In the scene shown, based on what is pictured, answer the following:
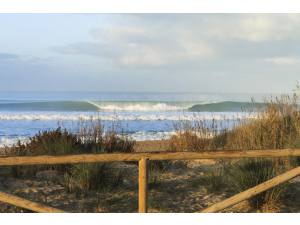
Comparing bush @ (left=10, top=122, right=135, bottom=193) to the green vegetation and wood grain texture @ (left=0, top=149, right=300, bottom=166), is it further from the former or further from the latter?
wood grain texture @ (left=0, top=149, right=300, bottom=166)

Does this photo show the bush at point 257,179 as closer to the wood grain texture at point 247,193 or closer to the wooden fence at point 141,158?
the wood grain texture at point 247,193

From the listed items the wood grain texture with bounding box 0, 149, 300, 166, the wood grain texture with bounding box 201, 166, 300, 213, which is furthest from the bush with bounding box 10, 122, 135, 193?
the wood grain texture with bounding box 201, 166, 300, 213

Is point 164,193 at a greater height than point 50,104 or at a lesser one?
lesser

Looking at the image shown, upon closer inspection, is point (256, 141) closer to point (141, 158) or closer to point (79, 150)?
point (79, 150)

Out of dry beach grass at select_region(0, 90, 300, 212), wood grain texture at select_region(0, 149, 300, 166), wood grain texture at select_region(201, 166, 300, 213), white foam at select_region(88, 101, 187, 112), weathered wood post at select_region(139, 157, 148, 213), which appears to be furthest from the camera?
white foam at select_region(88, 101, 187, 112)

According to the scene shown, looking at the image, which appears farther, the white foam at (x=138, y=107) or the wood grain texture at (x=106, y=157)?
the white foam at (x=138, y=107)

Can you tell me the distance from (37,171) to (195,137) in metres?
3.72

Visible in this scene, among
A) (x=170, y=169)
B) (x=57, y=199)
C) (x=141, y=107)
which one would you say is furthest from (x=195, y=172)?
(x=141, y=107)

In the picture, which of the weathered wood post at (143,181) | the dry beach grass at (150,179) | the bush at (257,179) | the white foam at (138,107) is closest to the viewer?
the weathered wood post at (143,181)

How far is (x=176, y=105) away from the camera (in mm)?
38125

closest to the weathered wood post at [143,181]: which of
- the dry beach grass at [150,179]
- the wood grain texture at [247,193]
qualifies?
the wood grain texture at [247,193]

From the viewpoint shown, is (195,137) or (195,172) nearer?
(195,172)

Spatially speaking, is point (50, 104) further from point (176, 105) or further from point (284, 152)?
point (284, 152)

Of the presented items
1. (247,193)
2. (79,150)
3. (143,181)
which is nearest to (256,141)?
(79,150)
